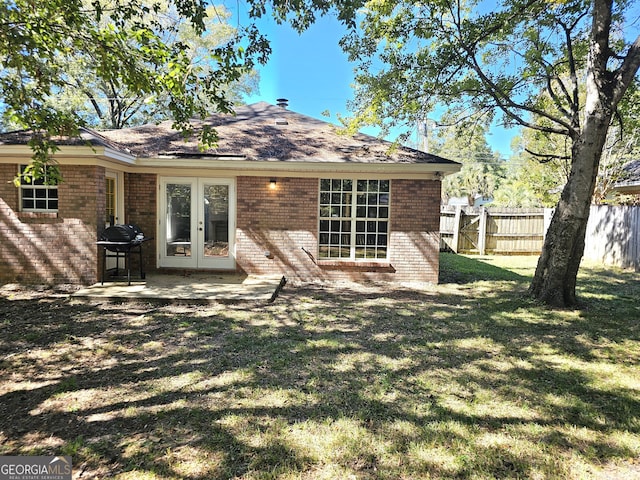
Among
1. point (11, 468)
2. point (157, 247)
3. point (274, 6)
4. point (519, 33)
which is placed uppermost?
point (519, 33)

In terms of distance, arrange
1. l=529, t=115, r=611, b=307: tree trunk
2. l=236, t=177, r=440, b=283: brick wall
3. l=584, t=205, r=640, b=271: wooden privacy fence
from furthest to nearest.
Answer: l=584, t=205, r=640, b=271: wooden privacy fence, l=236, t=177, r=440, b=283: brick wall, l=529, t=115, r=611, b=307: tree trunk

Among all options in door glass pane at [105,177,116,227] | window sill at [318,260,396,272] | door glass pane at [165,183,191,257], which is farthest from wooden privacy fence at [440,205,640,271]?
door glass pane at [105,177,116,227]

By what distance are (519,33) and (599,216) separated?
819 centimetres

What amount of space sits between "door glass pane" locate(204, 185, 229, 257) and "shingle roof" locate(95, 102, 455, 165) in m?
0.96

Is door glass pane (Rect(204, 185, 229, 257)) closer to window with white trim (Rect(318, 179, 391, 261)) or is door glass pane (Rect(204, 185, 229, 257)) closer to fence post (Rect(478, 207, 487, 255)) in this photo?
window with white trim (Rect(318, 179, 391, 261))

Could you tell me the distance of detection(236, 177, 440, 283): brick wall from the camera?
897cm

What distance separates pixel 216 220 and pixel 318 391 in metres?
6.31

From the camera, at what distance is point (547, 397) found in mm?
3719

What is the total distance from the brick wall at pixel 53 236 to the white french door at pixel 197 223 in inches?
64.4

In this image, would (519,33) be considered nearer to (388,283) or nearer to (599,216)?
(388,283)

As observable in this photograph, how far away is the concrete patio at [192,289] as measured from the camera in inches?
274

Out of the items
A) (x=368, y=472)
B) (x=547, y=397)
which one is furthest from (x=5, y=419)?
(x=547, y=397)

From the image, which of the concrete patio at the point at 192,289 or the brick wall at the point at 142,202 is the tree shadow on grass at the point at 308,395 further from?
the brick wall at the point at 142,202

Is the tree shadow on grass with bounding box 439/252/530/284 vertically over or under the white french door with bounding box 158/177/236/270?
under
